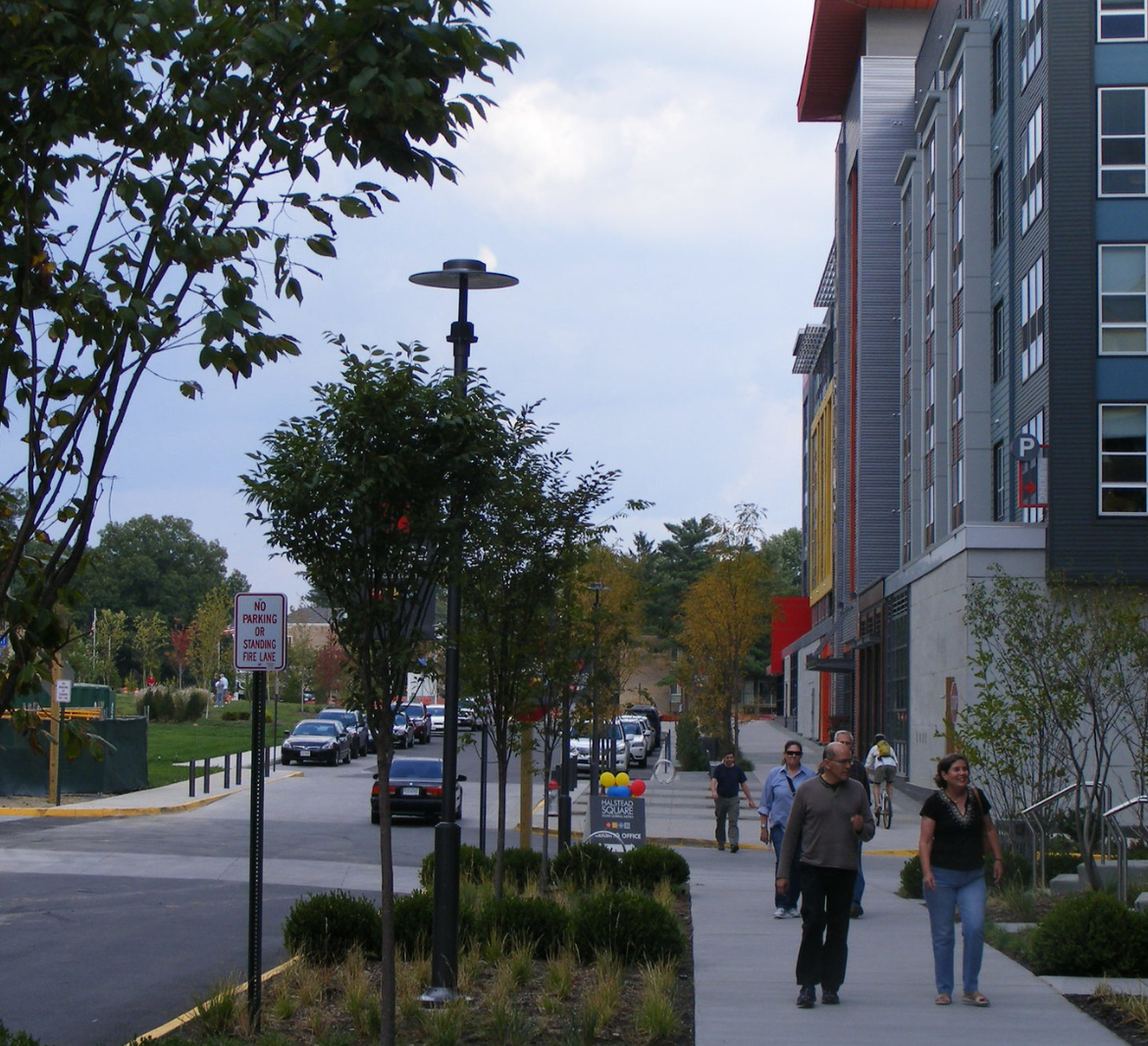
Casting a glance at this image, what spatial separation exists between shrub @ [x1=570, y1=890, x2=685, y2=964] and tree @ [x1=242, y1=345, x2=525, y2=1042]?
9.85 ft

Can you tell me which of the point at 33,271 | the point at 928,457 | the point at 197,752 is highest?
the point at 928,457

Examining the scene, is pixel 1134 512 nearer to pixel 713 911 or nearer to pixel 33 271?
pixel 713 911

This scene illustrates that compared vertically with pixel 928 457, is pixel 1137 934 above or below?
below

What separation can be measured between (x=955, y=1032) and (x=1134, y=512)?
74.4 feet

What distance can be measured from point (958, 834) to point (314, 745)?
40830 mm

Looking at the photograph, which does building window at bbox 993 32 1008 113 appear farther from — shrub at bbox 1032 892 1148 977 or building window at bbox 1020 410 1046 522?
shrub at bbox 1032 892 1148 977

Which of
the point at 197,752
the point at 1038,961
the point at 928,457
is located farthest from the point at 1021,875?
the point at 197,752

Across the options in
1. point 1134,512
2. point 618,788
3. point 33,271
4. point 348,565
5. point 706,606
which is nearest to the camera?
point 33,271

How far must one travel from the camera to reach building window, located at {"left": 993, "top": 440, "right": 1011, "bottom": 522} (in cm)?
3509

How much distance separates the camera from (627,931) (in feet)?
39.2

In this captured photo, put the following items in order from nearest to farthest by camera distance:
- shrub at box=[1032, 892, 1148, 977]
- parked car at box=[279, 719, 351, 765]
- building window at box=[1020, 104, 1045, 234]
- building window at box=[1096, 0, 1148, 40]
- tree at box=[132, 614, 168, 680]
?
Answer: 1. shrub at box=[1032, 892, 1148, 977]
2. building window at box=[1096, 0, 1148, 40]
3. building window at box=[1020, 104, 1045, 234]
4. parked car at box=[279, 719, 351, 765]
5. tree at box=[132, 614, 168, 680]

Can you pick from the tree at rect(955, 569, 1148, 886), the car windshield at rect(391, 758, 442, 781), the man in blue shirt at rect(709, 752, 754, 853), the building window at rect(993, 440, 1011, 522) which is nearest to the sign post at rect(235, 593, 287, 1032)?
the tree at rect(955, 569, 1148, 886)

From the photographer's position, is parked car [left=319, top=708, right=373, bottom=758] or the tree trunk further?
parked car [left=319, top=708, right=373, bottom=758]

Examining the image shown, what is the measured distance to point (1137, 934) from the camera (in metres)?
11.2
